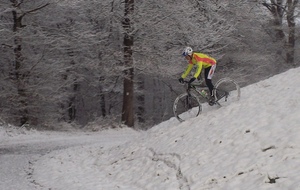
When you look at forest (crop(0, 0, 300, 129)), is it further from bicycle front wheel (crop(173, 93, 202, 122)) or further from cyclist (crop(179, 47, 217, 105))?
cyclist (crop(179, 47, 217, 105))

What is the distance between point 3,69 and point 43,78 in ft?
9.12

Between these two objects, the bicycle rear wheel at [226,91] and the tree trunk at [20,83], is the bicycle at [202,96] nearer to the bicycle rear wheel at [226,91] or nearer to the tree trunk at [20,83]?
the bicycle rear wheel at [226,91]

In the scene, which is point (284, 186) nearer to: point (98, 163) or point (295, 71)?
point (98, 163)

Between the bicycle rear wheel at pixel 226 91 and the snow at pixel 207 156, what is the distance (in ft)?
1.39

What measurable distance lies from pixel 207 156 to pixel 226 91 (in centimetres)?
425

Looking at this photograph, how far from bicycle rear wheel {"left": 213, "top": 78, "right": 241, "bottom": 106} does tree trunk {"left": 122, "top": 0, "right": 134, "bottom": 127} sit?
8194mm

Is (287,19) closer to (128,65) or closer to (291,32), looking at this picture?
(291,32)

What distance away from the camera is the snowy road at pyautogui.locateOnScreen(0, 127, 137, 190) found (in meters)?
9.90

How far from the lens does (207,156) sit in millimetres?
8719

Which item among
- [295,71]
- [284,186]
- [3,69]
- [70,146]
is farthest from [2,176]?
[3,69]

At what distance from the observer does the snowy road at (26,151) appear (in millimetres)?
9898

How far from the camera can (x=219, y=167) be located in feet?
26.0

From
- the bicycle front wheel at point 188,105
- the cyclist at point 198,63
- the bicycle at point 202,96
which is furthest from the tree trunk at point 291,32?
the cyclist at point 198,63

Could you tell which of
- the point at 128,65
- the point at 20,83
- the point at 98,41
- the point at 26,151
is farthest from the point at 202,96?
the point at 20,83
